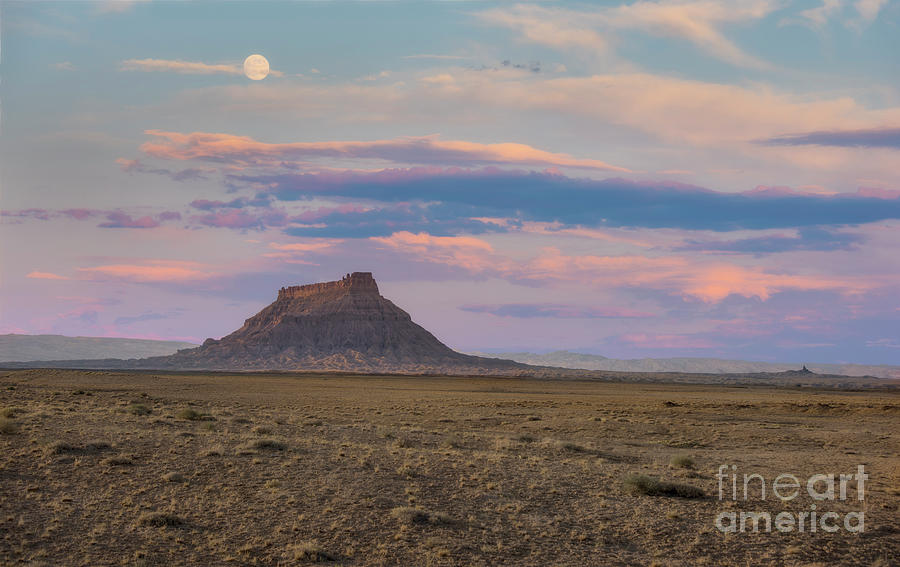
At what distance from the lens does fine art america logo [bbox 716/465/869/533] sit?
1742 cm

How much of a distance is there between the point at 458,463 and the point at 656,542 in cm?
844

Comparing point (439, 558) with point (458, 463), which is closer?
point (439, 558)

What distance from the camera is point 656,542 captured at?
16.3 meters

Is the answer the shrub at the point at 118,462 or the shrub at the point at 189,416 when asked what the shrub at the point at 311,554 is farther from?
the shrub at the point at 189,416

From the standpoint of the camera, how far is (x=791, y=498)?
20.1 m

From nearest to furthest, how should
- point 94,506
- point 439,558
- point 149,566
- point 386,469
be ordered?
point 149,566
point 439,558
point 94,506
point 386,469

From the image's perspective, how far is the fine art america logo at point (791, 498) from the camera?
686 inches

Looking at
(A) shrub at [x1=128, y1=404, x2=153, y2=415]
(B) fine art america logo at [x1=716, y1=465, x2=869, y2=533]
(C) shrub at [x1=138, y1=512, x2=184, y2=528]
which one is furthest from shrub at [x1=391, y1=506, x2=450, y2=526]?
(A) shrub at [x1=128, y1=404, x2=153, y2=415]

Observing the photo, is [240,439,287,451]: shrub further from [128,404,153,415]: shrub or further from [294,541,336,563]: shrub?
[128,404,153,415]: shrub

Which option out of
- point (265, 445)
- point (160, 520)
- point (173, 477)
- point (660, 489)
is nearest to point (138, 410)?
point (265, 445)

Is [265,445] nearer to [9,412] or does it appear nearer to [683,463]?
[683,463]

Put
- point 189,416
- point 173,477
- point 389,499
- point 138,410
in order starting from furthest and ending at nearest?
1. point 138,410
2. point 189,416
3. point 173,477
4. point 389,499

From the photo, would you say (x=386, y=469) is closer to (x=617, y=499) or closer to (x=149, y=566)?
(x=617, y=499)

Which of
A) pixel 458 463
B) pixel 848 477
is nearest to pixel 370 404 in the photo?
pixel 458 463
